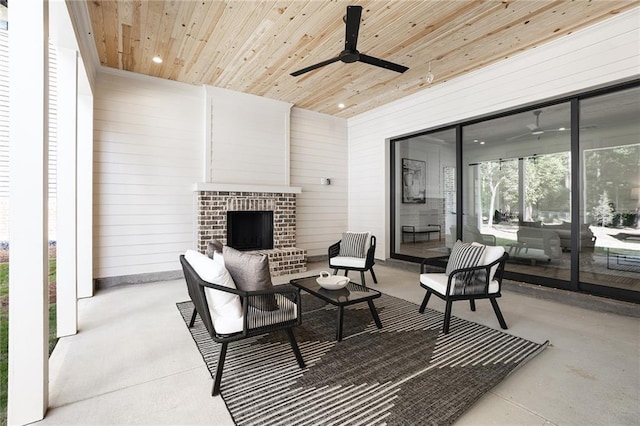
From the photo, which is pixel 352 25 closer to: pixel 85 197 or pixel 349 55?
pixel 349 55

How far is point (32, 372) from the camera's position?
5.63ft

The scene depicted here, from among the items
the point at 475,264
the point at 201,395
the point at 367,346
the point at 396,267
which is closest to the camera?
the point at 201,395

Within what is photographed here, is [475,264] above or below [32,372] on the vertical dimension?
above

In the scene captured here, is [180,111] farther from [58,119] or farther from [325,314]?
[325,314]

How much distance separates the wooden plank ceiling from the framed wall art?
5.10 feet

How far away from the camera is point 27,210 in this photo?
170cm

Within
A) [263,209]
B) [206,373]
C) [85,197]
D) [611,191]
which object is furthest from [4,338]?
[611,191]

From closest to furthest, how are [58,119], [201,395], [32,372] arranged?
[32,372] < [201,395] < [58,119]

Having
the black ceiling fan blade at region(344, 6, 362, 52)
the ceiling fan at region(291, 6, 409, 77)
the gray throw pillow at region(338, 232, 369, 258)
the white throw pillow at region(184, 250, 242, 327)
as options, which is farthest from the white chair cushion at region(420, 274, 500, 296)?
the black ceiling fan blade at region(344, 6, 362, 52)

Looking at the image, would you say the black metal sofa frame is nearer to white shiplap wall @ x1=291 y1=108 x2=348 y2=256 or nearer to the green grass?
the green grass

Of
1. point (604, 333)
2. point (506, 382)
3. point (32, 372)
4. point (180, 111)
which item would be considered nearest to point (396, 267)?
point (604, 333)

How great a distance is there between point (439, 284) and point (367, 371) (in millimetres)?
1299

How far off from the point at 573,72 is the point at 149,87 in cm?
572

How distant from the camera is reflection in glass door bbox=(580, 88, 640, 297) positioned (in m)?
3.36
